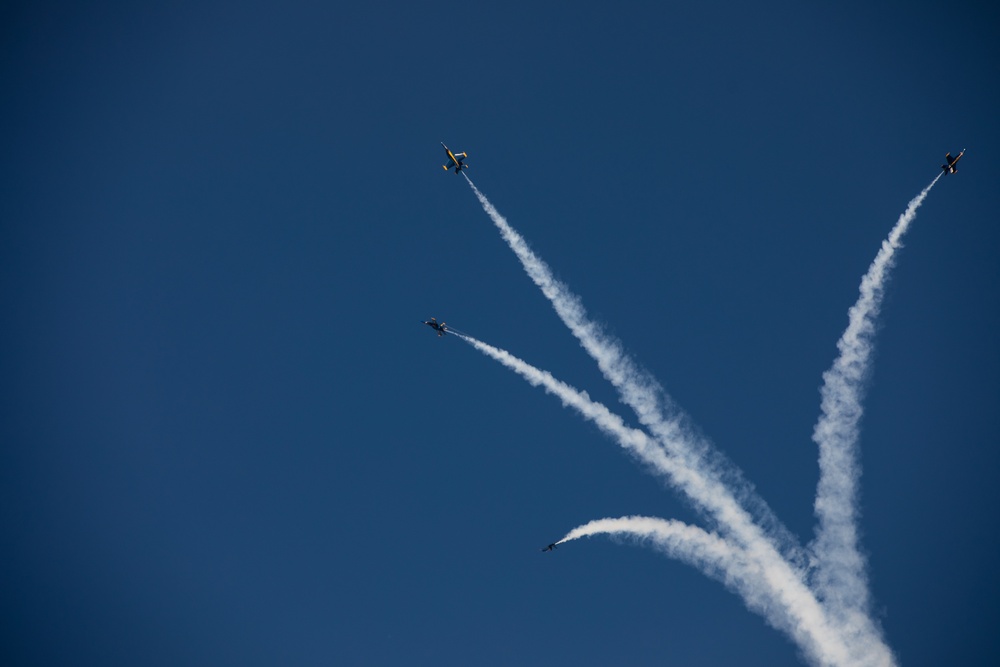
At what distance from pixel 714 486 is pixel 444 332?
24.1 metres

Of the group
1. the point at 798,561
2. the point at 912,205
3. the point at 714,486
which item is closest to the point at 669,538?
the point at 714,486

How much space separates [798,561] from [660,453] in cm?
1237

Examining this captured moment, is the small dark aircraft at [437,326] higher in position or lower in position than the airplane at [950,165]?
lower

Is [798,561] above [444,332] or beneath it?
beneath

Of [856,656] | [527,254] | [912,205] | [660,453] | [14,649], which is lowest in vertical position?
[14,649]

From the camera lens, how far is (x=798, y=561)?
46906 mm

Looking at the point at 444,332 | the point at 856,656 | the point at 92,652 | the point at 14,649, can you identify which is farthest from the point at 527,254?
the point at 14,649

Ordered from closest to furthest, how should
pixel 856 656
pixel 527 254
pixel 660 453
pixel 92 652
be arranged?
pixel 856 656 < pixel 660 453 < pixel 527 254 < pixel 92 652

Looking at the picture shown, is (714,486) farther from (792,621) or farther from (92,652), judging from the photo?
(92,652)

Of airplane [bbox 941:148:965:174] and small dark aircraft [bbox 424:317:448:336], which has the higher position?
airplane [bbox 941:148:965:174]

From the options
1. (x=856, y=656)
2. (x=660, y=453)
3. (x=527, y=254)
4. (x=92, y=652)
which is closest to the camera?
(x=856, y=656)

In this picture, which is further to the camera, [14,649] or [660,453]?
[14,649]

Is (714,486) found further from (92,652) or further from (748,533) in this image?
(92,652)

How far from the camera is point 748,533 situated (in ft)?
156
